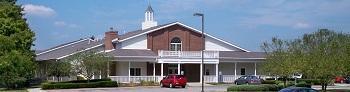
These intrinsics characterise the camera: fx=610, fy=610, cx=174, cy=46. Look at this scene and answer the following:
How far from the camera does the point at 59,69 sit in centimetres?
5766

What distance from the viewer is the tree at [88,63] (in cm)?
5378

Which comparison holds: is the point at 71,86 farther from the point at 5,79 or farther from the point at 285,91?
the point at 285,91

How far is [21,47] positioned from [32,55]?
218 centimetres

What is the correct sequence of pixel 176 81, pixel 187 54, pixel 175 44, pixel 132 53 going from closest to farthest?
pixel 176 81 → pixel 132 53 → pixel 187 54 → pixel 175 44

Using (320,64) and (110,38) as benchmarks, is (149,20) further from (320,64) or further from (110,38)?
(320,64)

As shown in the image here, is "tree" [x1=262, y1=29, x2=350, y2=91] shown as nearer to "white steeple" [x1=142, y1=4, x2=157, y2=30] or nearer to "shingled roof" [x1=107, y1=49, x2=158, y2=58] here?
"shingled roof" [x1=107, y1=49, x2=158, y2=58]

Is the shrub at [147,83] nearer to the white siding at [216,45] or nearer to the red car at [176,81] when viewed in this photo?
the red car at [176,81]

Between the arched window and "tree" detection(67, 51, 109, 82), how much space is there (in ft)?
38.7

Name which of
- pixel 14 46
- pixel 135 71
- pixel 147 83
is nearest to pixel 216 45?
pixel 135 71

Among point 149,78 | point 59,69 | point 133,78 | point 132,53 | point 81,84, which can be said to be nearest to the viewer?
point 81,84

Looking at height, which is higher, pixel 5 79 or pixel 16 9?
pixel 16 9

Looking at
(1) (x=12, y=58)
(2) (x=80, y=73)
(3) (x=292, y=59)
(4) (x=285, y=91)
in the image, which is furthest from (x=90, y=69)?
(4) (x=285, y=91)

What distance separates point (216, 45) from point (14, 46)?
23.6 m

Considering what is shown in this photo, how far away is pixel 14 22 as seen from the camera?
56.8 metres
